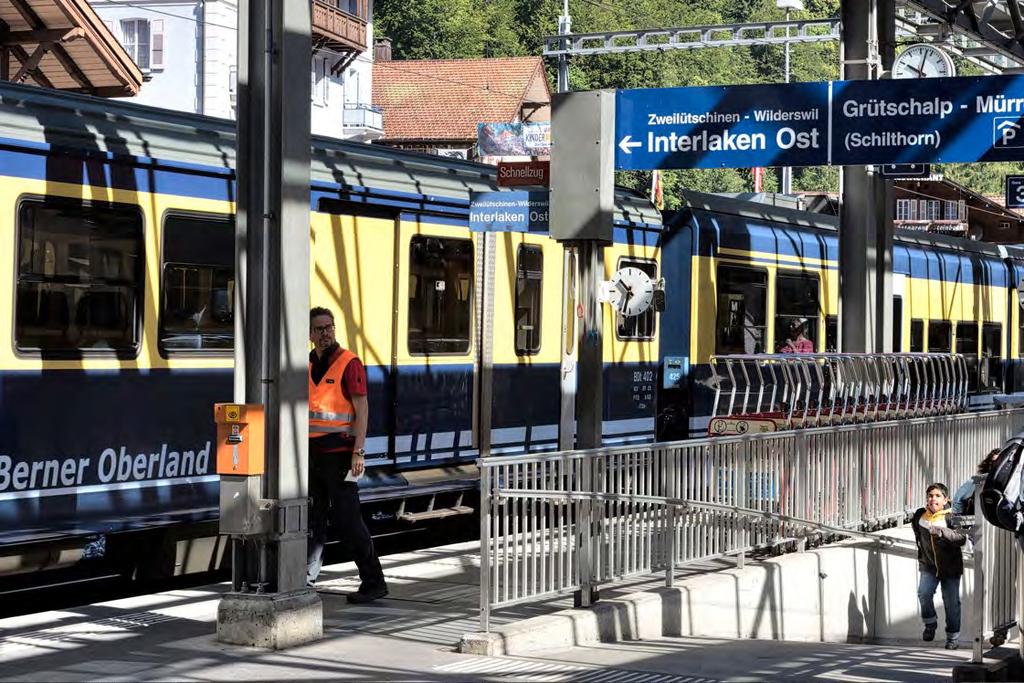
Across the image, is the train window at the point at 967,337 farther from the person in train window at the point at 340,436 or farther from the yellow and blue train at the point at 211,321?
the person in train window at the point at 340,436

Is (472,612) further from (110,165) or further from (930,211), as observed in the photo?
(930,211)

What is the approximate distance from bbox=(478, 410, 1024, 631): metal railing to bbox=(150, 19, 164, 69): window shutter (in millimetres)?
41483

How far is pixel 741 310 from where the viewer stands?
64.3ft

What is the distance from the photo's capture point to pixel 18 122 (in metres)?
10.0

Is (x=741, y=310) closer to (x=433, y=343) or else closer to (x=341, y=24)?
(x=433, y=343)

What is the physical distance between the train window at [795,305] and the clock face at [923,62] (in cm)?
310

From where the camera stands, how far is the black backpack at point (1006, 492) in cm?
775

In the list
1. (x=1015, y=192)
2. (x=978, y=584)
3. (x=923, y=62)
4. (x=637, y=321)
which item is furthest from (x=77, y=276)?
(x=1015, y=192)

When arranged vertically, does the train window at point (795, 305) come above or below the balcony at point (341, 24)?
below

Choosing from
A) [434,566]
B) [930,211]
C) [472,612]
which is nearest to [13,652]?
[472,612]

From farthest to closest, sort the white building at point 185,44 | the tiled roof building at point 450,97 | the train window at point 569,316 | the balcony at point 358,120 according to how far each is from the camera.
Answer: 1. the tiled roof building at point 450,97
2. the balcony at point 358,120
3. the white building at point 185,44
4. the train window at point 569,316

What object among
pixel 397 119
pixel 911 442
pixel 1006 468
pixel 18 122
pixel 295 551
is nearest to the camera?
pixel 1006 468

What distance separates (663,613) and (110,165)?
4.48m

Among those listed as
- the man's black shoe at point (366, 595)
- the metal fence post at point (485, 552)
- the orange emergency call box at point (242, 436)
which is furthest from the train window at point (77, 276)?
the metal fence post at point (485, 552)
